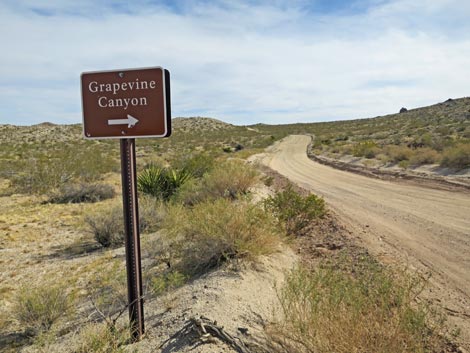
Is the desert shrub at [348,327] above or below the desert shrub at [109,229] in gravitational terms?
above

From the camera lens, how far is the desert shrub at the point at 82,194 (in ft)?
48.3

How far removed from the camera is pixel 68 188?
14.9m

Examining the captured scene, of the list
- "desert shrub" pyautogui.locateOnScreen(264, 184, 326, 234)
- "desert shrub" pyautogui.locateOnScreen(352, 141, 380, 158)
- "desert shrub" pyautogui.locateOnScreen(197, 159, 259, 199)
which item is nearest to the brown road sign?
"desert shrub" pyautogui.locateOnScreen(264, 184, 326, 234)

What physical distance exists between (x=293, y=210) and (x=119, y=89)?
605cm

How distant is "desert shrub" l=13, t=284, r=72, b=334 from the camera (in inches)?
193

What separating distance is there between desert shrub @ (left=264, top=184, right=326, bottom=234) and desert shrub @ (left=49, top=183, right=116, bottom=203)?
27.0ft

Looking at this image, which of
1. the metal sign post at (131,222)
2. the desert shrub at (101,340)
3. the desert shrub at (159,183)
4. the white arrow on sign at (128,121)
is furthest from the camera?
the desert shrub at (159,183)

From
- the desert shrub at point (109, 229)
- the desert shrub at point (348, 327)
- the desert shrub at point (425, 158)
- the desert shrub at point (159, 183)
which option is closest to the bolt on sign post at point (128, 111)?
the desert shrub at point (348, 327)

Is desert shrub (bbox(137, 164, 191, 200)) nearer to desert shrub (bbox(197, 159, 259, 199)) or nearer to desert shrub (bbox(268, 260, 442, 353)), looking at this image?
desert shrub (bbox(197, 159, 259, 199))

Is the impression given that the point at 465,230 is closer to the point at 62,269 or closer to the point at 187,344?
the point at 187,344

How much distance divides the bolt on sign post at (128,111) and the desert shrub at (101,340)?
75 cm

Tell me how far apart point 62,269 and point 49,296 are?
2.49 m

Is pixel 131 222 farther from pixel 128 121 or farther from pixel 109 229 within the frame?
pixel 109 229

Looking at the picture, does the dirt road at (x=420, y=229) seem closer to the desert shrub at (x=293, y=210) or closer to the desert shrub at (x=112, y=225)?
the desert shrub at (x=293, y=210)
